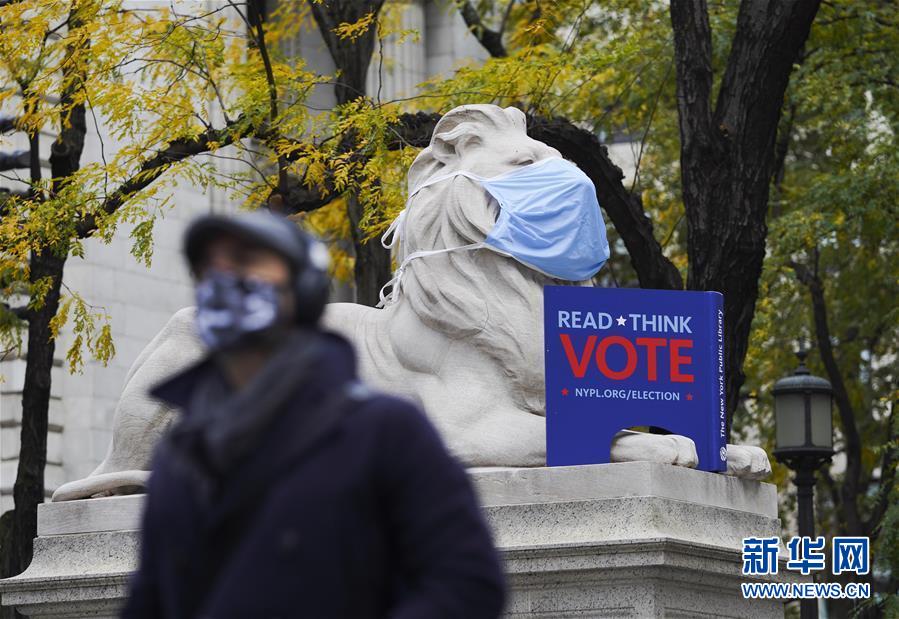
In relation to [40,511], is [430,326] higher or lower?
higher

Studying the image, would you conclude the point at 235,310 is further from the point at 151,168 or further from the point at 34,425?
the point at 34,425

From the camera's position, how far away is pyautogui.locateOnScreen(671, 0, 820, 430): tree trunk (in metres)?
13.4

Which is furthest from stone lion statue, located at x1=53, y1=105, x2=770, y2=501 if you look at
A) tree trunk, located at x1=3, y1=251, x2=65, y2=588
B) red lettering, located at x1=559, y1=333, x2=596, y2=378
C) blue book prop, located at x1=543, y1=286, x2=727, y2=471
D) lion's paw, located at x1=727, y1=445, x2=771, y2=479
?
tree trunk, located at x1=3, y1=251, x2=65, y2=588

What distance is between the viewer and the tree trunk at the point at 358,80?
15.8 meters

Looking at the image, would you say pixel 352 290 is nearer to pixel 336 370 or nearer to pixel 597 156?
pixel 597 156

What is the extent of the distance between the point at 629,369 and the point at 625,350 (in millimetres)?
93

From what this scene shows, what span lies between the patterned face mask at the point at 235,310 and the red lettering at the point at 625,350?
5.51m

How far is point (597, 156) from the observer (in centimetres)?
1397

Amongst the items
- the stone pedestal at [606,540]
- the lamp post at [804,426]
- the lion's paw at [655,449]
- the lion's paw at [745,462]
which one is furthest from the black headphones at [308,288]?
the lamp post at [804,426]

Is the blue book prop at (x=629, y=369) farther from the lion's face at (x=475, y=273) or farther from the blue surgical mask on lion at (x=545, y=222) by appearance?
the blue surgical mask on lion at (x=545, y=222)

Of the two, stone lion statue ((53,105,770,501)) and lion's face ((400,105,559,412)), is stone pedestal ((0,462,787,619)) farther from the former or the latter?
lion's face ((400,105,559,412))

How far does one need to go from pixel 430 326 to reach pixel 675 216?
1391cm

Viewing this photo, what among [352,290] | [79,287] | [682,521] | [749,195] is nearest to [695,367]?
[682,521]

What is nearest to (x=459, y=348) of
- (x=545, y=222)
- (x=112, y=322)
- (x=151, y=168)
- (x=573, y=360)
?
(x=573, y=360)
